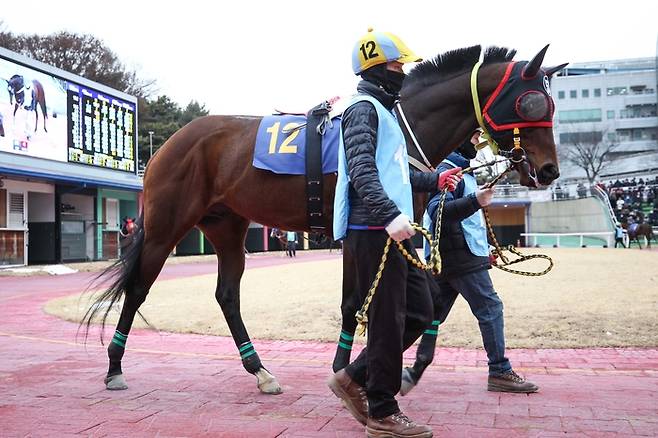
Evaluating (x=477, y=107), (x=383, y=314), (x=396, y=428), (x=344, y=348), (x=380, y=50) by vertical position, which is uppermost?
(x=380, y=50)

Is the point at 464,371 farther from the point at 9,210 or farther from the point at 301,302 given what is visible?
the point at 9,210

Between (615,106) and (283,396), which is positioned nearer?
(283,396)

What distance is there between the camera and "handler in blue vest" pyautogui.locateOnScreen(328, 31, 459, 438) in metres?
3.02

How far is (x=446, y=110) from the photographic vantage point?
389cm

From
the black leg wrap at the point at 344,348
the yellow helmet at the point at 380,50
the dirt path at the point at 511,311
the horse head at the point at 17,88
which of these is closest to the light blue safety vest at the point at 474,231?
the black leg wrap at the point at 344,348

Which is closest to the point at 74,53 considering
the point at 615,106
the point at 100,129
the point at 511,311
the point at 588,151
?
the point at 100,129

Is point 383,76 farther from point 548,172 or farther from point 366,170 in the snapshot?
point 548,172

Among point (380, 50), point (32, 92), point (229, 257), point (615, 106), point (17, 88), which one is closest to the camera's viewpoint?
point (380, 50)

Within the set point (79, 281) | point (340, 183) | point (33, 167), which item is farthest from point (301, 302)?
point (33, 167)

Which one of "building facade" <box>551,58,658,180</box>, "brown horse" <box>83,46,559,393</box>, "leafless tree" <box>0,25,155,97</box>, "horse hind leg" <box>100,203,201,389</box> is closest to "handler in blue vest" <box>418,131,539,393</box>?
"brown horse" <box>83,46,559,393</box>

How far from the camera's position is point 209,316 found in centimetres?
814

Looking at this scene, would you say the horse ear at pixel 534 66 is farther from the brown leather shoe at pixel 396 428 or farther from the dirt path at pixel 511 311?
the dirt path at pixel 511 311

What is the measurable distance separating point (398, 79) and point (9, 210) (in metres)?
21.3

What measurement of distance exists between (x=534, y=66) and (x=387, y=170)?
133 centimetres
